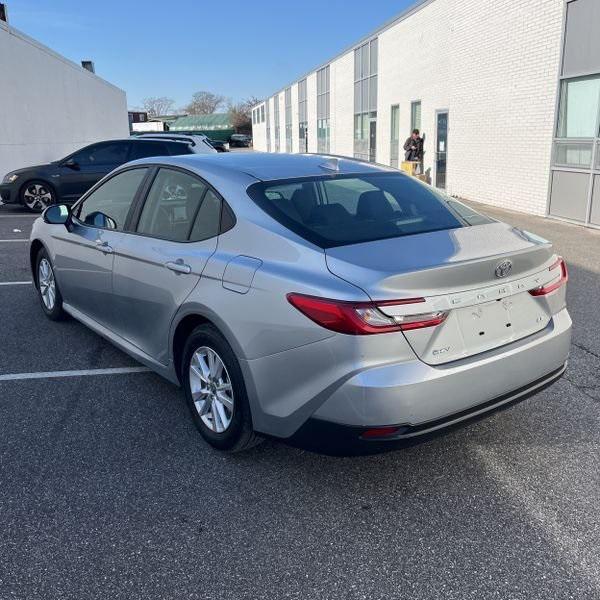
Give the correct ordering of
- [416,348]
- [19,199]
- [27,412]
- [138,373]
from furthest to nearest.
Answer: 1. [19,199]
2. [138,373]
3. [27,412]
4. [416,348]

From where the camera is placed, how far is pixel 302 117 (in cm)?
4544

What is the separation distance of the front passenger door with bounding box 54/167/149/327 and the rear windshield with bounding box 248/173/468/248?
1.35 metres

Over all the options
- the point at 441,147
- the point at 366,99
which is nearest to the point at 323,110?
the point at 366,99

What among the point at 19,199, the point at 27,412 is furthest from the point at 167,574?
the point at 19,199

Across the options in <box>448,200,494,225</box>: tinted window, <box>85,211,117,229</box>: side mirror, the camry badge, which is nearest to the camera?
the camry badge

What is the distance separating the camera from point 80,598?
2338 millimetres

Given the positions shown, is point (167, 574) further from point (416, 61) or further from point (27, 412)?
point (416, 61)

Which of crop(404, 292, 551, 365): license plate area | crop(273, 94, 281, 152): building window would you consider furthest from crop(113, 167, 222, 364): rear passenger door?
crop(273, 94, 281, 152): building window

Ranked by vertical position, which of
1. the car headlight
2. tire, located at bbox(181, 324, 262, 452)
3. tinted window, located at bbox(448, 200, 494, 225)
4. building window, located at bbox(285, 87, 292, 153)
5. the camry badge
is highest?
building window, located at bbox(285, 87, 292, 153)

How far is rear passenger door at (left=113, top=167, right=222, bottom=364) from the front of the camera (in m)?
3.41

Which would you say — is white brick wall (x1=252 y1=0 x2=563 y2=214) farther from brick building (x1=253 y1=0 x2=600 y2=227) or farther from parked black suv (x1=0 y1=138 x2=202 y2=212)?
parked black suv (x1=0 y1=138 x2=202 y2=212)

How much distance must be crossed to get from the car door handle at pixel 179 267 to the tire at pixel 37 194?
11115 millimetres

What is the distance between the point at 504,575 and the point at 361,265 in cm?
139

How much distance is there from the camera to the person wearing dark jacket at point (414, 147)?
18.3 metres
